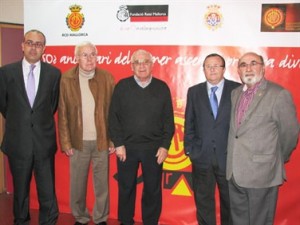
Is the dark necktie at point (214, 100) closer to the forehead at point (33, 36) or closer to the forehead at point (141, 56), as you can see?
the forehead at point (141, 56)

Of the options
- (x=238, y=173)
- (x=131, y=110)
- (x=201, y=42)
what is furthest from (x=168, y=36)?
(x=238, y=173)

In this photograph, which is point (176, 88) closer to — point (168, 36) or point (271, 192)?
point (168, 36)

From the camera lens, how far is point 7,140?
2.88 metres

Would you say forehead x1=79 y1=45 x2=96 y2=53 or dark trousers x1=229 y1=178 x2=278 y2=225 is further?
forehead x1=79 y1=45 x2=96 y2=53

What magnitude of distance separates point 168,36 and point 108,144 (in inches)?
47.5

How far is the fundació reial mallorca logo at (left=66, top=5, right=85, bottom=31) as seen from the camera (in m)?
3.35

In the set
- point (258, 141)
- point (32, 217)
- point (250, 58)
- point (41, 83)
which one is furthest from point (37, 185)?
point (250, 58)

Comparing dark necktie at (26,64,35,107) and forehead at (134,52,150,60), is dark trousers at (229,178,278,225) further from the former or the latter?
dark necktie at (26,64,35,107)

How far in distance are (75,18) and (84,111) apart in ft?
3.50

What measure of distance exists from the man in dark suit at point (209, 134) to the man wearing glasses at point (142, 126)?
0.25m

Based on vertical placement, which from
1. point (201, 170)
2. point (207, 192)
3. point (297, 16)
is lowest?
point (207, 192)

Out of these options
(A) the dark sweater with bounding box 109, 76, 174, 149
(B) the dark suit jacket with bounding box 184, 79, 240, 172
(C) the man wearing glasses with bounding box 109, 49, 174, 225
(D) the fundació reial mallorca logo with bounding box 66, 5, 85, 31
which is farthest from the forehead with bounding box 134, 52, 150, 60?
(D) the fundació reial mallorca logo with bounding box 66, 5, 85, 31

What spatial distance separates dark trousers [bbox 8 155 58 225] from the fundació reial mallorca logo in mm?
1380

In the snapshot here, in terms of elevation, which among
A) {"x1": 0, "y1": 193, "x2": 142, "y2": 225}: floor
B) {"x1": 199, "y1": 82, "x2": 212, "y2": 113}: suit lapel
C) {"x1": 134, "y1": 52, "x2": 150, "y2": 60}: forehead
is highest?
{"x1": 134, "y1": 52, "x2": 150, "y2": 60}: forehead
